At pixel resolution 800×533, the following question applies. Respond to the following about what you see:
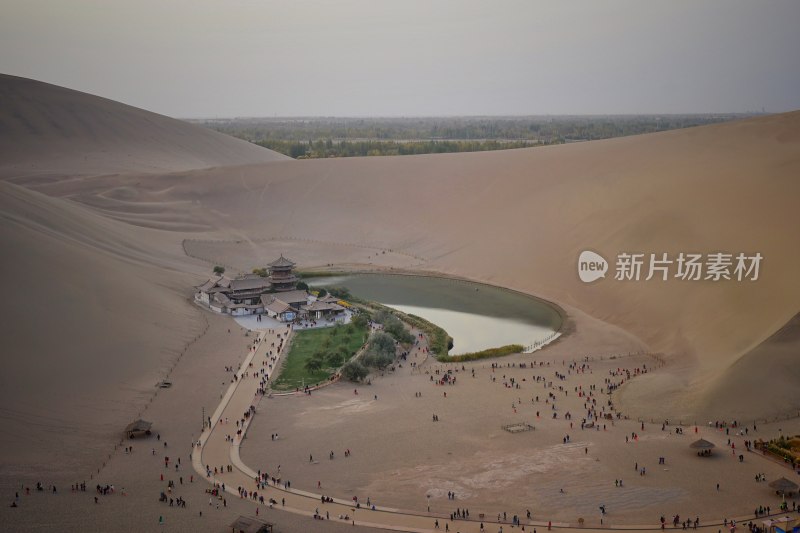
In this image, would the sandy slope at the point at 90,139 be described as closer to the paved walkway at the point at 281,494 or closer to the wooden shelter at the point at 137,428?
the paved walkway at the point at 281,494

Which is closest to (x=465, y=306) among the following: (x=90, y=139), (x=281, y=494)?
(x=281, y=494)

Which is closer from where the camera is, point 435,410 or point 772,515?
point 772,515

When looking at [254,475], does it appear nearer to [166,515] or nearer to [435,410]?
[166,515]

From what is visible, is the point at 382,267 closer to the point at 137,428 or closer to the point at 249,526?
the point at 137,428

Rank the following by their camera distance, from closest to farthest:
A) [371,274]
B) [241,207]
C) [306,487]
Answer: [306,487]
[371,274]
[241,207]

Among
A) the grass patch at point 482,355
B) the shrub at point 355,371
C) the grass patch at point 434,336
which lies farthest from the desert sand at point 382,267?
the grass patch at point 434,336

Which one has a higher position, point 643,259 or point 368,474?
point 643,259

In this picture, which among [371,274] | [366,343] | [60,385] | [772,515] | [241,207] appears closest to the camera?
[772,515]

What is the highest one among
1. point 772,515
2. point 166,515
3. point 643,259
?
point 643,259

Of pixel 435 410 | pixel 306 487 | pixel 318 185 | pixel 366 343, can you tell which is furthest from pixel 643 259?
pixel 318 185
